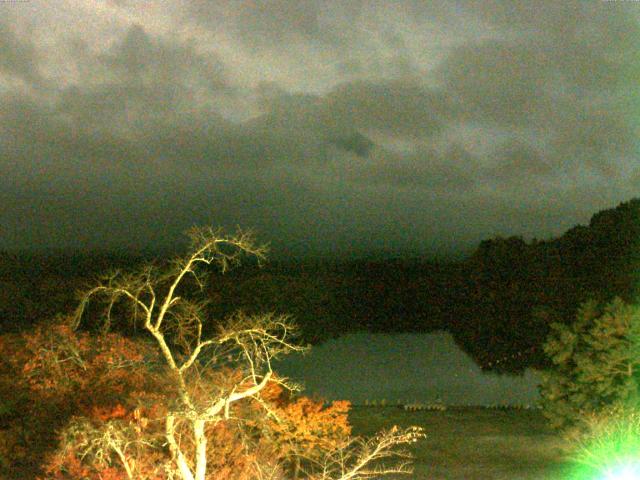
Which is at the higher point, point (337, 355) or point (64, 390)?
point (64, 390)

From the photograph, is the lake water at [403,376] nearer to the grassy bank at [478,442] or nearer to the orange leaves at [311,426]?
the grassy bank at [478,442]

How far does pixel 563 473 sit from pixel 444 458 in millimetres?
2204

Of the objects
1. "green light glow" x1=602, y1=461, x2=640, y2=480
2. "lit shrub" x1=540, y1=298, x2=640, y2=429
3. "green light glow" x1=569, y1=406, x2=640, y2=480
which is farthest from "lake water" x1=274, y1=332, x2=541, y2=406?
"green light glow" x1=602, y1=461, x2=640, y2=480

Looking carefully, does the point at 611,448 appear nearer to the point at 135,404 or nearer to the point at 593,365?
the point at 593,365

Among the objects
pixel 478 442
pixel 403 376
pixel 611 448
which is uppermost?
pixel 611 448

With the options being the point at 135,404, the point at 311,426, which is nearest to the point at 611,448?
the point at 311,426

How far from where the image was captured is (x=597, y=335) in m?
13.4

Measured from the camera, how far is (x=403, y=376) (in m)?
23.9

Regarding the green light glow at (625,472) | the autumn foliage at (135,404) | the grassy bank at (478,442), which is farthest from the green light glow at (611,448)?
the autumn foliage at (135,404)

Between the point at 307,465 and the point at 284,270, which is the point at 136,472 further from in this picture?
the point at 284,270

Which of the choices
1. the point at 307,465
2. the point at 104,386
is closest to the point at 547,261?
the point at 307,465

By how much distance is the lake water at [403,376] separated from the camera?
68.1ft

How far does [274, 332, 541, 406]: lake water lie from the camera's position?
20.8m

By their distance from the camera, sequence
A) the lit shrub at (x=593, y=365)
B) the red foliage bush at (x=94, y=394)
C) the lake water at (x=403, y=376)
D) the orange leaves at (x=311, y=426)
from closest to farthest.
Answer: the red foliage bush at (x=94, y=394) → the orange leaves at (x=311, y=426) → the lit shrub at (x=593, y=365) → the lake water at (x=403, y=376)
